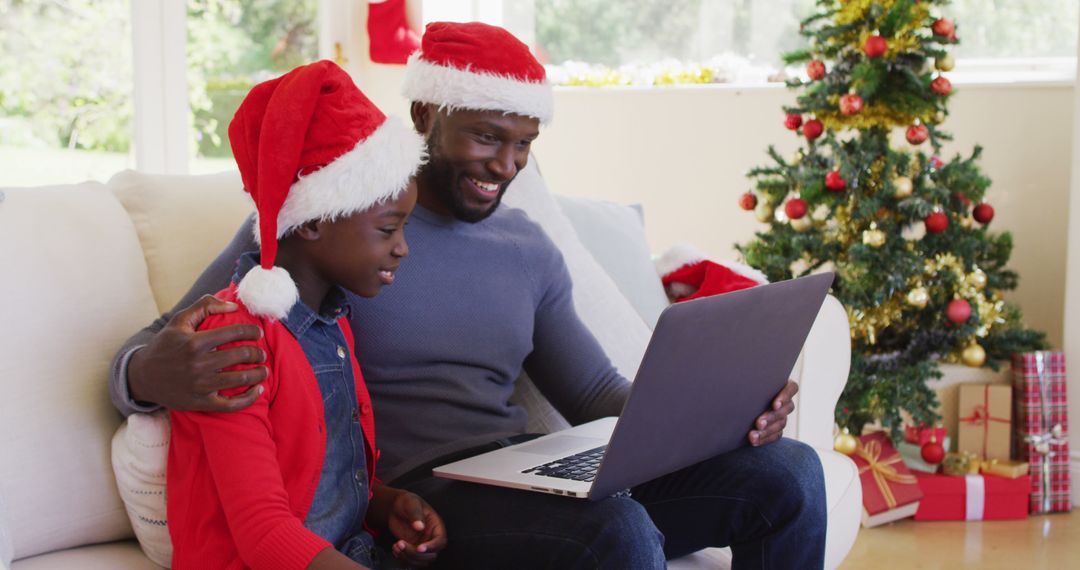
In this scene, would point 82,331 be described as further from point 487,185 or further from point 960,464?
point 960,464

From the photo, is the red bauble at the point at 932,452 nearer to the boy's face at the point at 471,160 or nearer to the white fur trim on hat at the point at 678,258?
the white fur trim on hat at the point at 678,258

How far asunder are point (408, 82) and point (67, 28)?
2.63 m

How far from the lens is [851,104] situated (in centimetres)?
292

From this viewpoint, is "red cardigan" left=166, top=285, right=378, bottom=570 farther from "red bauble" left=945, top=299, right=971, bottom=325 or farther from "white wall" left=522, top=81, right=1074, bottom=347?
"white wall" left=522, top=81, right=1074, bottom=347

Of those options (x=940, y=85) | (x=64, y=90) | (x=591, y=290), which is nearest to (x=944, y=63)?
(x=940, y=85)

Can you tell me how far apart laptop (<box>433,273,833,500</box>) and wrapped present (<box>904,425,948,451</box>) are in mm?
1729

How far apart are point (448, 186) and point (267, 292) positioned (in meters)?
0.46

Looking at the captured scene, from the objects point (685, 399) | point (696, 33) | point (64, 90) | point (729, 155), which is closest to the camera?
point (685, 399)

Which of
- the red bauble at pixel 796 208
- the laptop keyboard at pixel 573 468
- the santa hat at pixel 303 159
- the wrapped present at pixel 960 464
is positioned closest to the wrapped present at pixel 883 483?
the wrapped present at pixel 960 464

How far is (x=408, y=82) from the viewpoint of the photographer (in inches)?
66.3

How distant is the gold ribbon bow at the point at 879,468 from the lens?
296 cm

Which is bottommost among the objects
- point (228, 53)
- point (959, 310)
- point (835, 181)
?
point (959, 310)

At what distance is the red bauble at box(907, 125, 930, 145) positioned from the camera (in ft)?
9.66

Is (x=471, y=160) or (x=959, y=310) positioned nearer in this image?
(x=471, y=160)
